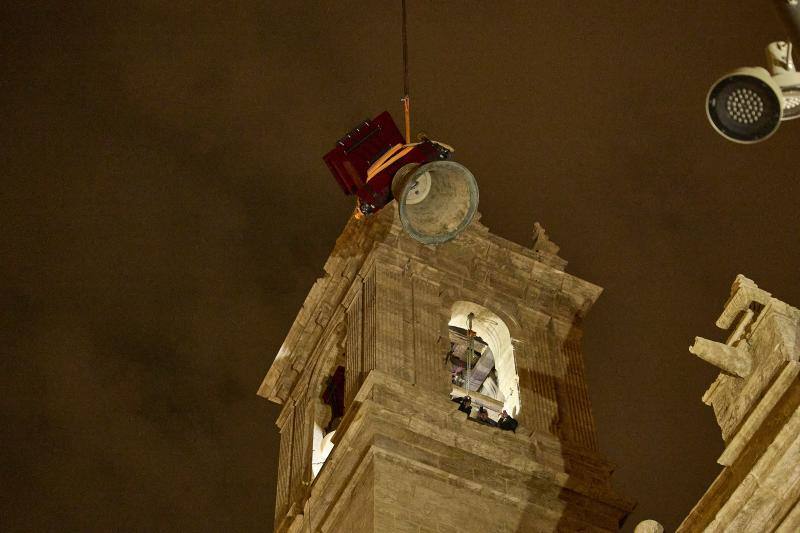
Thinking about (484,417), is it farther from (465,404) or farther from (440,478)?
(440,478)

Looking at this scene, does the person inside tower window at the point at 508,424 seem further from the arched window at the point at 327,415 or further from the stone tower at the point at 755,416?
the stone tower at the point at 755,416

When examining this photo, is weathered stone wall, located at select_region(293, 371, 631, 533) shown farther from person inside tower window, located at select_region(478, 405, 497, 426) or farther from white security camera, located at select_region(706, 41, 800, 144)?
white security camera, located at select_region(706, 41, 800, 144)

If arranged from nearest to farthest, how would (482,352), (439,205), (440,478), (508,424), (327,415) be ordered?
(439,205) → (440,478) → (508,424) → (327,415) → (482,352)

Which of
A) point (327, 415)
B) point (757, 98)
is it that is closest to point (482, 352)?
point (327, 415)

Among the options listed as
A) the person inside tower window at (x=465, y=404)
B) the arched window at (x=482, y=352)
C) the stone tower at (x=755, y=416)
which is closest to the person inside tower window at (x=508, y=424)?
the person inside tower window at (x=465, y=404)

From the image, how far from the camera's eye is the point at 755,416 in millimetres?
14578

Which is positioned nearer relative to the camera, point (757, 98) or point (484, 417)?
point (757, 98)

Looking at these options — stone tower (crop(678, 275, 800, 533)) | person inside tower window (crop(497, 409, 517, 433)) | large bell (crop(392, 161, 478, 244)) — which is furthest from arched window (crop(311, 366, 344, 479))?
stone tower (crop(678, 275, 800, 533))

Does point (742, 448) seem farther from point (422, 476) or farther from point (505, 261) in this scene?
point (505, 261)

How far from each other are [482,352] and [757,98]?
22952mm

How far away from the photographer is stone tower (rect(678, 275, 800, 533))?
14227mm

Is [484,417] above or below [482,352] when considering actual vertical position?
Result: above

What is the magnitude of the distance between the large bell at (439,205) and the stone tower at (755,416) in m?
3.42

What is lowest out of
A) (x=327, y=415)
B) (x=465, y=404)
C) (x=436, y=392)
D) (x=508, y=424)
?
(x=327, y=415)
